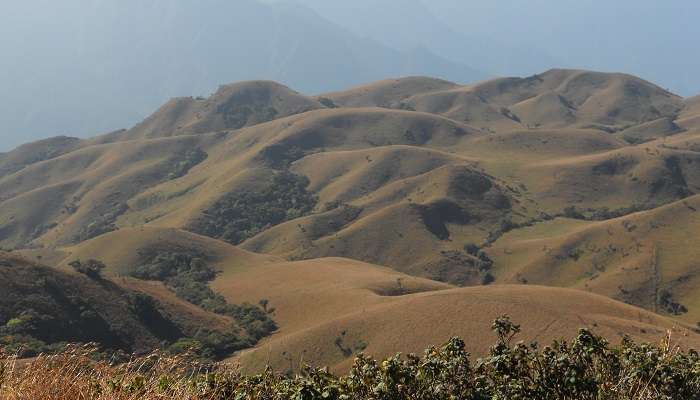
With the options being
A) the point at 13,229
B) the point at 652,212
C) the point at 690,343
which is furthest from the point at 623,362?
the point at 13,229

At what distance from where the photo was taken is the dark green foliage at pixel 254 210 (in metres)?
170

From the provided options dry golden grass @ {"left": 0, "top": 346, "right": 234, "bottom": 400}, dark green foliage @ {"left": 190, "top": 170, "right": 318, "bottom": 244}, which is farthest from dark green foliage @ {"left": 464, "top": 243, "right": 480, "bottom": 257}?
→ dry golden grass @ {"left": 0, "top": 346, "right": 234, "bottom": 400}

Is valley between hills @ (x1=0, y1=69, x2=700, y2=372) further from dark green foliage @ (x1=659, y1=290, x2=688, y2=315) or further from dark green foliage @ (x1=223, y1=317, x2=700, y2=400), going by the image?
dark green foliage @ (x1=223, y1=317, x2=700, y2=400)

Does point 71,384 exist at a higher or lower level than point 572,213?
higher

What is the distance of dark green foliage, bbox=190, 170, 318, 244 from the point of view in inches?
6698

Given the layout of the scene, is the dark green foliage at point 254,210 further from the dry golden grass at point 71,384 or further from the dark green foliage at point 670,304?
the dry golden grass at point 71,384

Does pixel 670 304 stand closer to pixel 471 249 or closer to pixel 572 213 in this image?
pixel 471 249

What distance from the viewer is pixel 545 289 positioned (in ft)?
273

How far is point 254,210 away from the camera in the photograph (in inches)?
7156

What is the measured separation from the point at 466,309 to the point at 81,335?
4876 centimetres

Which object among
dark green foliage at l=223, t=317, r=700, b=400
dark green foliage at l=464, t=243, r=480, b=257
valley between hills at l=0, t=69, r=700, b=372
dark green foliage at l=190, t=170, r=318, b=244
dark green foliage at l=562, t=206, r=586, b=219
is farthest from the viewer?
dark green foliage at l=190, t=170, r=318, b=244

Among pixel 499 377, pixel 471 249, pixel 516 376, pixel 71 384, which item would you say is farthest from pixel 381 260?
pixel 71 384

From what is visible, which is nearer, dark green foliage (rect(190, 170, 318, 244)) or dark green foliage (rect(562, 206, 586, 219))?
dark green foliage (rect(562, 206, 586, 219))

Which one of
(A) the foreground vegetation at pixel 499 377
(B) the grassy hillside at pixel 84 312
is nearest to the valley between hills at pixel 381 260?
(B) the grassy hillside at pixel 84 312
